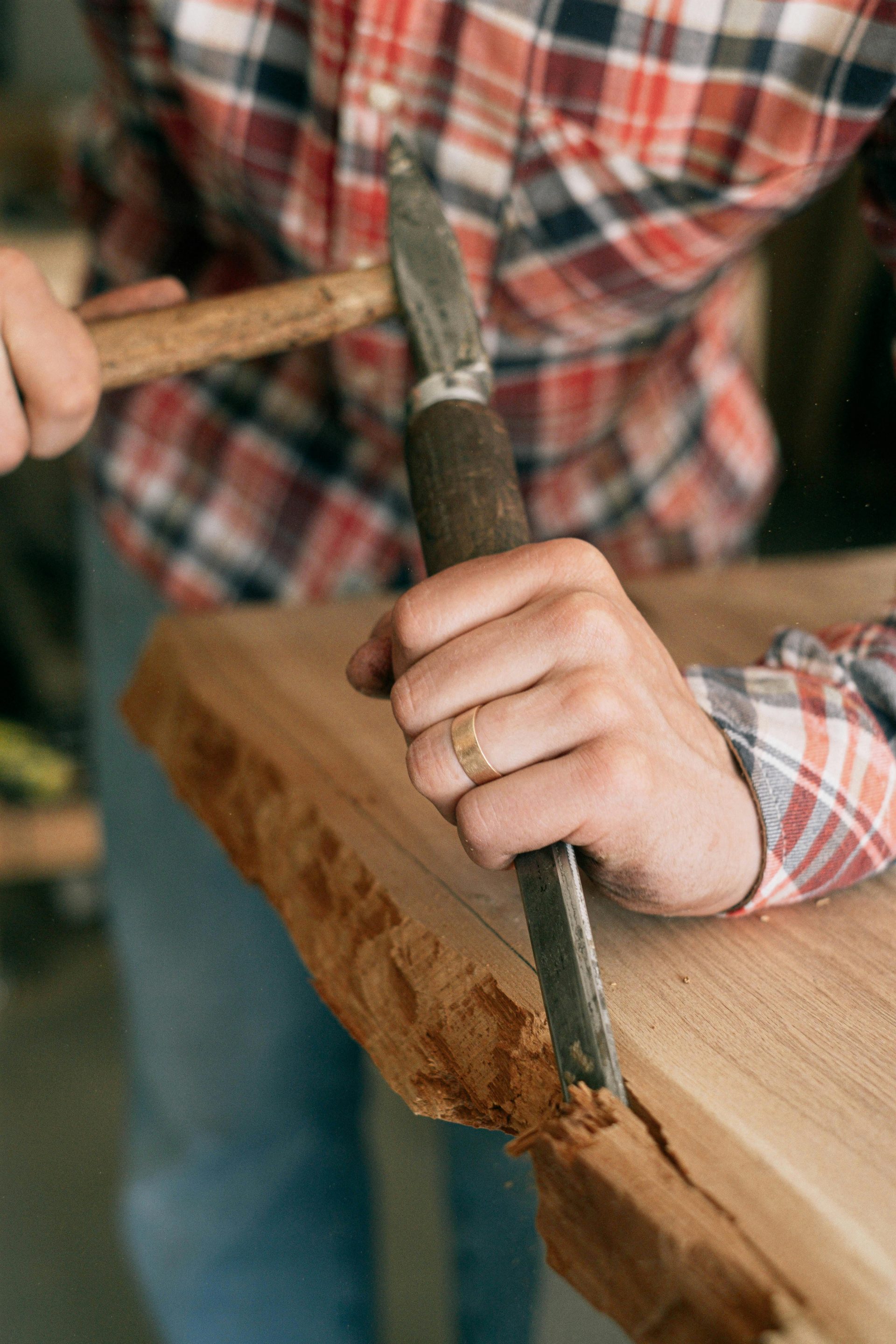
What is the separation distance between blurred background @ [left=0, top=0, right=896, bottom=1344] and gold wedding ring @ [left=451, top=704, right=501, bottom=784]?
0.52ft

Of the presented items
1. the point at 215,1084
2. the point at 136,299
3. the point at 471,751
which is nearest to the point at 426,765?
the point at 471,751

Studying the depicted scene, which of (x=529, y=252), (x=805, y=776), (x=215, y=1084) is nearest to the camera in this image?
(x=805, y=776)

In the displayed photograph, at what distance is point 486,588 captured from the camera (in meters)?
0.31

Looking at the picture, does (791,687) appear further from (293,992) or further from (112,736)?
(112,736)

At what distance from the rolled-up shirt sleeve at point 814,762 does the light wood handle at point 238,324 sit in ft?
0.65

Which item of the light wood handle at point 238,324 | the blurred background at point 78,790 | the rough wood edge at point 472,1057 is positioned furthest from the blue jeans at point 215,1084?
the light wood handle at point 238,324

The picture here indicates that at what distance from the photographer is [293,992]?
68cm

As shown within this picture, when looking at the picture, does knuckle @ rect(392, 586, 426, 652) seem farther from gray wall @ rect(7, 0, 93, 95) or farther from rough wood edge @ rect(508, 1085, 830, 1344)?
gray wall @ rect(7, 0, 93, 95)

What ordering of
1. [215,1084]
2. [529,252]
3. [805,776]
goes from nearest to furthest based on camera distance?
[805,776], [529,252], [215,1084]

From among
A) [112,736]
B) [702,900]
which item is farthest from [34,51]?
[702,900]

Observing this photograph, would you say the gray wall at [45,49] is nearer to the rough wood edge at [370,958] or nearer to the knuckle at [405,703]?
the rough wood edge at [370,958]

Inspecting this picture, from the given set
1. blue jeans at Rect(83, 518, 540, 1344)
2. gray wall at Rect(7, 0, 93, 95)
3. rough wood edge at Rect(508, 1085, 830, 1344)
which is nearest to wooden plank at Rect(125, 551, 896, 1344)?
rough wood edge at Rect(508, 1085, 830, 1344)

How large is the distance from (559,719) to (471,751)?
3 centimetres

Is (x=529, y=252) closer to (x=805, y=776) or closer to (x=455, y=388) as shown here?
(x=455, y=388)
